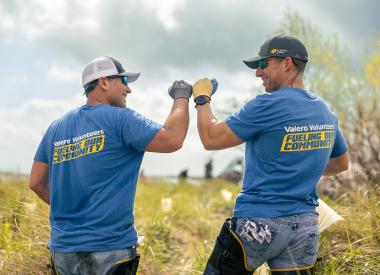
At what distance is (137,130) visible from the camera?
12.0 ft

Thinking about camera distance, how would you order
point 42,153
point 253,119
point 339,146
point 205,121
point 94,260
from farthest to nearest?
point 339,146 < point 42,153 < point 205,121 < point 253,119 < point 94,260

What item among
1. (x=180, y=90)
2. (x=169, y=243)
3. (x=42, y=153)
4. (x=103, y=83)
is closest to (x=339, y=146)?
(x=180, y=90)

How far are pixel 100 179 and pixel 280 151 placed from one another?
1149 mm

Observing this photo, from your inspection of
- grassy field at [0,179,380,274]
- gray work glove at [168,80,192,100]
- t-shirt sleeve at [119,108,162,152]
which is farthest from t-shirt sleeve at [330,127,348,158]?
t-shirt sleeve at [119,108,162,152]

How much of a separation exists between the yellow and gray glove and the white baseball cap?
48cm

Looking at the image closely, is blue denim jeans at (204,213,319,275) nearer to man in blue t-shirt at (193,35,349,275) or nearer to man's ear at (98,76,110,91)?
man in blue t-shirt at (193,35,349,275)

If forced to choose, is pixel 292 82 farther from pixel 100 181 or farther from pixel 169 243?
pixel 169 243

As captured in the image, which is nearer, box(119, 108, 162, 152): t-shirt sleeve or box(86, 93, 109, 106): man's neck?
box(119, 108, 162, 152): t-shirt sleeve

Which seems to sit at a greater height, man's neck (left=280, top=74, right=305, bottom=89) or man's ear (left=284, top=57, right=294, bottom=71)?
man's ear (left=284, top=57, right=294, bottom=71)

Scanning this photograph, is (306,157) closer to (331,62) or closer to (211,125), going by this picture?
(211,125)

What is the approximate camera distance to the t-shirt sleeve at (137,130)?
3.65m

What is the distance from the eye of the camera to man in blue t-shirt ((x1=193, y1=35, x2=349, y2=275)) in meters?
3.68

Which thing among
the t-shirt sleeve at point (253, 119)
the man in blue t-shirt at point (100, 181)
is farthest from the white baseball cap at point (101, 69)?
the t-shirt sleeve at point (253, 119)

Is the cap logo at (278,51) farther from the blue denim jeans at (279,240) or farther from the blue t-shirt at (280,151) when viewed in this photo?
the blue denim jeans at (279,240)
